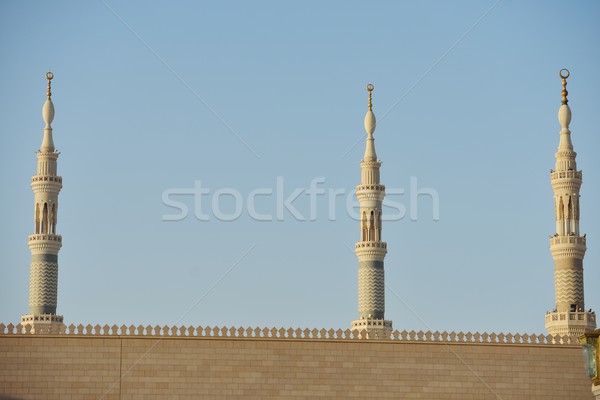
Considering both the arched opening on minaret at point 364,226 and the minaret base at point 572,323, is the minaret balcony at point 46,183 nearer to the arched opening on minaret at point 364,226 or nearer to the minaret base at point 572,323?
the arched opening on minaret at point 364,226

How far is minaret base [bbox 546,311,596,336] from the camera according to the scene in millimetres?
57906

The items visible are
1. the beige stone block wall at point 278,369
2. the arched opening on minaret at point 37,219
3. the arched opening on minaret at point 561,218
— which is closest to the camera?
the beige stone block wall at point 278,369

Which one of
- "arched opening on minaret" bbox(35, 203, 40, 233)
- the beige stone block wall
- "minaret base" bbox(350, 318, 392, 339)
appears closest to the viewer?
the beige stone block wall

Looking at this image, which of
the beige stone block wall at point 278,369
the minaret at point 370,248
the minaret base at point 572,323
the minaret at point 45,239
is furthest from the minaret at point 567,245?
the minaret at point 45,239

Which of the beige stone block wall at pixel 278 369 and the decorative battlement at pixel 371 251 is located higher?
the decorative battlement at pixel 371 251

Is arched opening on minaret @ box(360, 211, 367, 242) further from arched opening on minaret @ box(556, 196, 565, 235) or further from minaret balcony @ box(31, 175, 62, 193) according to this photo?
minaret balcony @ box(31, 175, 62, 193)

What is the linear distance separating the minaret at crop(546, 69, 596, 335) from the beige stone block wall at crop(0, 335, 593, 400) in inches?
334

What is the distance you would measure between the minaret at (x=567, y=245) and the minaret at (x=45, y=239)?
19.0 m

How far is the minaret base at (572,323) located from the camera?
5791cm

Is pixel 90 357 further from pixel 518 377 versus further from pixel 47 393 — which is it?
pixel 518 377

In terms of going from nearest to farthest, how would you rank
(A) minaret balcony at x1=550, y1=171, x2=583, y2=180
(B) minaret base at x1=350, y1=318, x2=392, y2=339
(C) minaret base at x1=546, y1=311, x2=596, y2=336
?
(C) minaret base at x1=546, y1=311, x2=596, y2=336 → (A) minaret balcony at x1=550, y1=171, x2=583, y2=180 → (B) minaret base at x1=350, y1=318, x2=392, y2=339

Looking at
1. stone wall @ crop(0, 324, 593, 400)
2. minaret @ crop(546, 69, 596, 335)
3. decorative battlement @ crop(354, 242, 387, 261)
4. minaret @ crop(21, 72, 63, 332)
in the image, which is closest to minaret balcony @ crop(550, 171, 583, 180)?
minaret @ crop(546, 69, 596, 335)

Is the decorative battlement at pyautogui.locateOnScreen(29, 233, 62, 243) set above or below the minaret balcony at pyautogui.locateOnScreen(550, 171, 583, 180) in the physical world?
below

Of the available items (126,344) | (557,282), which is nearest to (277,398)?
(126,344)
